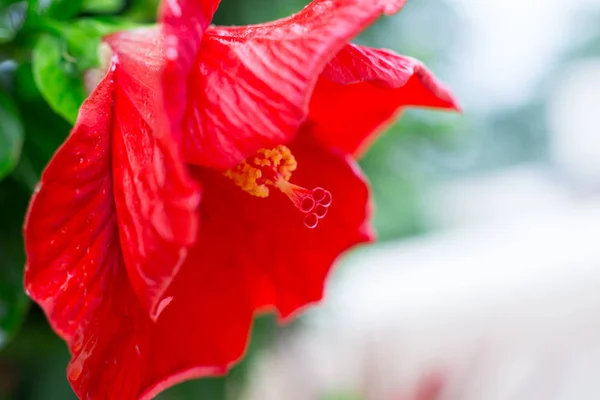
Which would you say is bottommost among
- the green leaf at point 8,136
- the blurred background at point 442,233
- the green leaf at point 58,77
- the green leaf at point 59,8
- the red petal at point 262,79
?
the blurred background at point 442,233

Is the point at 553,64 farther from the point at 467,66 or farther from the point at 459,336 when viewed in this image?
the point at 459,336

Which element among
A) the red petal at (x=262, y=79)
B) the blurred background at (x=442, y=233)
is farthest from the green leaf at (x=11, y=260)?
the red petal at (x=262, y=79)

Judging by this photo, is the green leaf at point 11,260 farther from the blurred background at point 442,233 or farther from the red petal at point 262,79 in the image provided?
the red petal at point 262,79

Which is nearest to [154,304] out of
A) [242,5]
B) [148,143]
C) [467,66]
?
[148,143]

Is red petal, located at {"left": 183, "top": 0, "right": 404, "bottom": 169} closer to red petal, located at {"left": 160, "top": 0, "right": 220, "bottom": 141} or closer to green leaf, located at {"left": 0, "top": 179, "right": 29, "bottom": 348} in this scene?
red petal, located at {"left": 160, "top": 0, "right": 220, "bottom": 141}

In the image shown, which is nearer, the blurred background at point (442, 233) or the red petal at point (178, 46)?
the red petal at point (178, 46)

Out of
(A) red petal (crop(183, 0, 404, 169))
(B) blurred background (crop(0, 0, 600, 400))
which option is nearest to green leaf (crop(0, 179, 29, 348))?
(B) blurred background (crop(0, 0, 600, 400))
